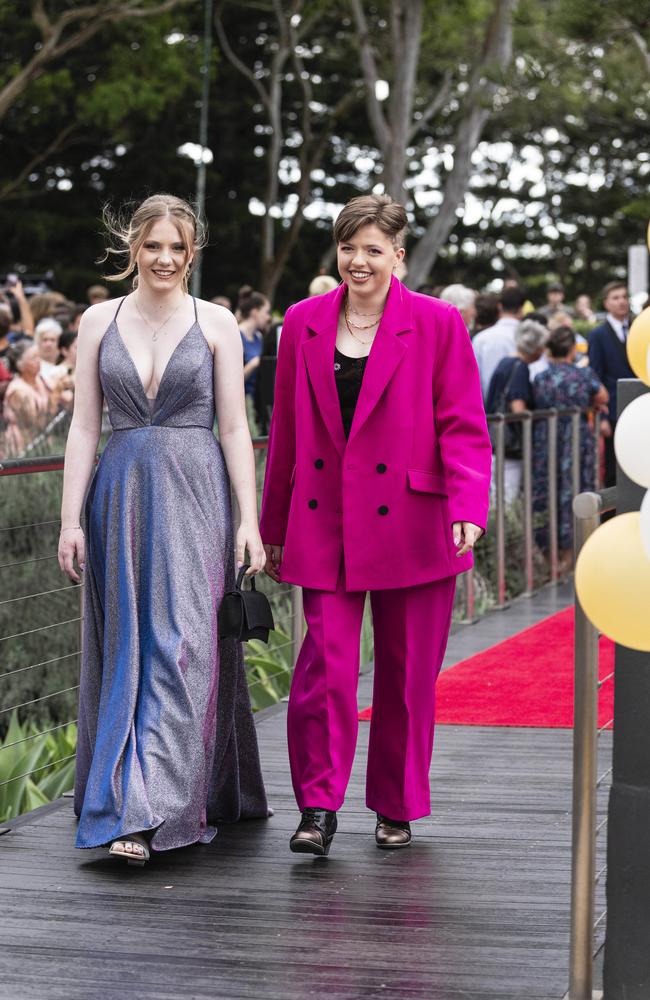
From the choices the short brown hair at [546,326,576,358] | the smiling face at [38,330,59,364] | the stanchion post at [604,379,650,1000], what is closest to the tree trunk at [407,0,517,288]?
the short brown hair at [546,326,576,358]

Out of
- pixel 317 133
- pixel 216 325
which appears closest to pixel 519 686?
pixel 216 325

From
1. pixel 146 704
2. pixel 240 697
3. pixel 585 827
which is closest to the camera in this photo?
pixel 585 827

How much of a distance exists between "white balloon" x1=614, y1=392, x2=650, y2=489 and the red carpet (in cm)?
376

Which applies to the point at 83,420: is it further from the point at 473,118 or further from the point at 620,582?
the point at 473,118

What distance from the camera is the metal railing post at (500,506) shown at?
10711 mm

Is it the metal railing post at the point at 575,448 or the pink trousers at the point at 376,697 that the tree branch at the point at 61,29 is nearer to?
the metal railing post at the point at 575,448

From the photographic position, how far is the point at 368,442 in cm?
519

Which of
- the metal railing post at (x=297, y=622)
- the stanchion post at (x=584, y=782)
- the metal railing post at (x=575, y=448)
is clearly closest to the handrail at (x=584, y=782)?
the stanchion post at (x=584, y=782)

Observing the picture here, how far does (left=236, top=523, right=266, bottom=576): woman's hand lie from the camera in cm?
525

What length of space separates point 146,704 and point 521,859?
123cm

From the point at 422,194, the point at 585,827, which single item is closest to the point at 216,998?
the point at 585,827

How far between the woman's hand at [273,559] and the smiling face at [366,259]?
0.89 meters

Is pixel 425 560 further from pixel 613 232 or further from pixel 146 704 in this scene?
pixel 613 232

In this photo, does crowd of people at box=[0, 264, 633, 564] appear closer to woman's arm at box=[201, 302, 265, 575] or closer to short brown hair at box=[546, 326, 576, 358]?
short brown hair at box=[546, 326, 576, 358]
